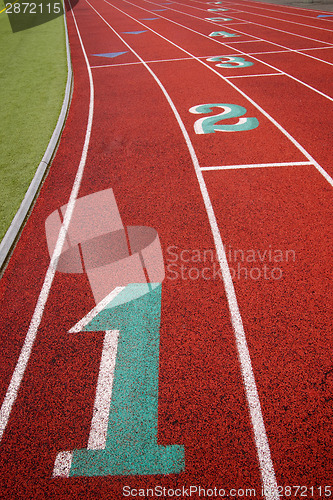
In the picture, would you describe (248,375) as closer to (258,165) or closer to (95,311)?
(95,311)

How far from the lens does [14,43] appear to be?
1564 cm

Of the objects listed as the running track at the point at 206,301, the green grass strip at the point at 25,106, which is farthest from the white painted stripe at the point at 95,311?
the green grass strip at the point at 25,106

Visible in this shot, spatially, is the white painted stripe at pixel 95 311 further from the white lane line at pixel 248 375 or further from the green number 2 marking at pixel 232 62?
the green number 2 marking at pixel 232 62

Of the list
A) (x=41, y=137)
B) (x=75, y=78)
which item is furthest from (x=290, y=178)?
(x=75, y=78)

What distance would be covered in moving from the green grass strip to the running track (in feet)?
1.47

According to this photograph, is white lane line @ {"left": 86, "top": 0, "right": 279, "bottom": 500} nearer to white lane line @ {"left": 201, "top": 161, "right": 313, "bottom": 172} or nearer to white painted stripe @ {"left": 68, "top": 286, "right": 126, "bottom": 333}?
white lane line @ {"left": 201, "top": 161, "right": 313, "bottom": 172}

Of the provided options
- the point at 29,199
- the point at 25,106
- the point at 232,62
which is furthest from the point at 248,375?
the point at 232,62

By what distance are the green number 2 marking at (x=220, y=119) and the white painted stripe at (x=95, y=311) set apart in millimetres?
4729

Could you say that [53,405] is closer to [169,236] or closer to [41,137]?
[169,236]

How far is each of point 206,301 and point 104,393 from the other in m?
1.46

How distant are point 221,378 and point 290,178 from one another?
3.87m

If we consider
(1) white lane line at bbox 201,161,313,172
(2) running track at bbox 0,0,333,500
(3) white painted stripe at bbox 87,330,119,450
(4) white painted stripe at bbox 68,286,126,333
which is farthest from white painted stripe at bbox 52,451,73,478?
(1) white lane line at bbox 201,161,313,172

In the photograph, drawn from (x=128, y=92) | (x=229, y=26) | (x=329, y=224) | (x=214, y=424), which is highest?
(x=229, y=26)

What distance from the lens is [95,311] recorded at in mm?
3689
